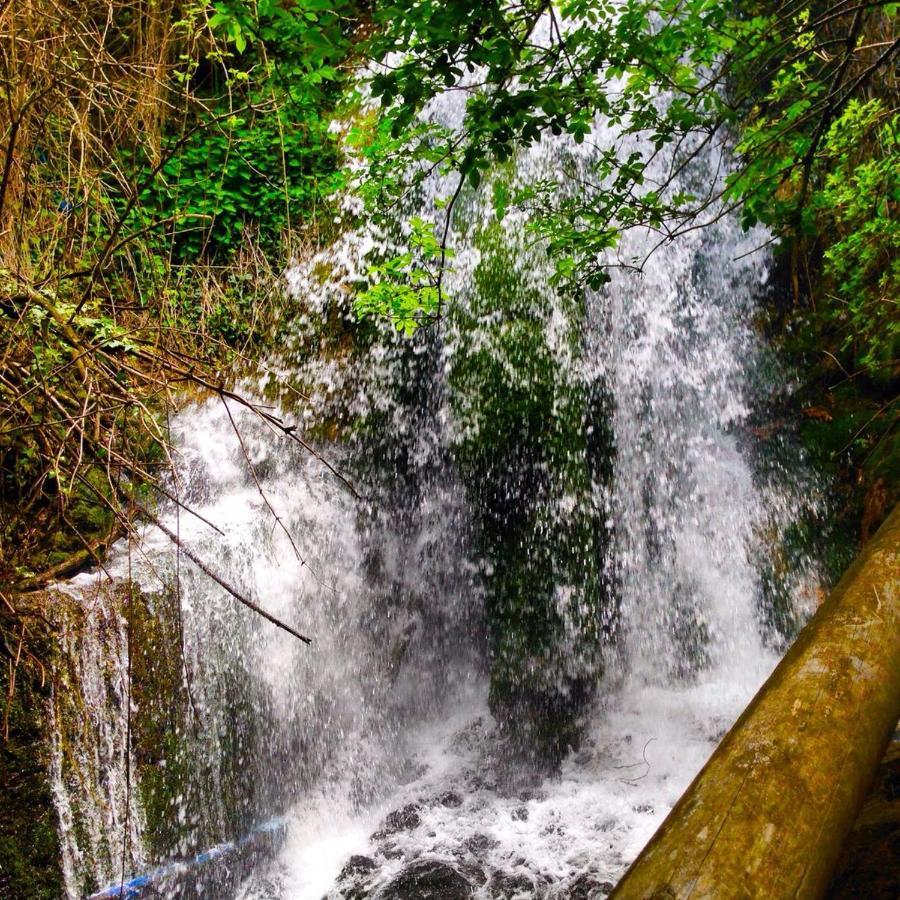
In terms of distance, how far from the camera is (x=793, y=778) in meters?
1.21

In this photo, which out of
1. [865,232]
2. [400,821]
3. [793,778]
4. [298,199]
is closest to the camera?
[793,778]

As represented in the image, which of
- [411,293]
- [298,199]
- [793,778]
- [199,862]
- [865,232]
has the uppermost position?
[298,199]

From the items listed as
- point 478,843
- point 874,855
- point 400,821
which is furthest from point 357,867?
point 874,855

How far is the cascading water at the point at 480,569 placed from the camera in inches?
170

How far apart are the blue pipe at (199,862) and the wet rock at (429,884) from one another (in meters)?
0.91

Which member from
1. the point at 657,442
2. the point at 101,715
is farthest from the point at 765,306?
the point at 101,715

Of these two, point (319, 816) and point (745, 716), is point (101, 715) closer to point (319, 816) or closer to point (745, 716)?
point (319, 816)

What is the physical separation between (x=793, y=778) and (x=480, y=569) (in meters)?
4.40

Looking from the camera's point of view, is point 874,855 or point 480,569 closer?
point 874,855

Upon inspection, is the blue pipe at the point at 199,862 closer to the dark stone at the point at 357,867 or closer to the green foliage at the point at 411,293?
the dark stone at the point at 357,867

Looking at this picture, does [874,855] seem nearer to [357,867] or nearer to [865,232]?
[357,867]

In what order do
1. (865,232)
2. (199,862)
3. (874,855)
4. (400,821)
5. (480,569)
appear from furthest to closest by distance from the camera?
1. (480,569)
2. (400,821)
3. (865,232)
4. (199,862)
5. (874,855)

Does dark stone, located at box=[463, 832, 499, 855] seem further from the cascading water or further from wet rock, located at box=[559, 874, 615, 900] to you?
wet rock, located at box=[559, 874, 615, 900]

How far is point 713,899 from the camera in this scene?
0.98 meters
